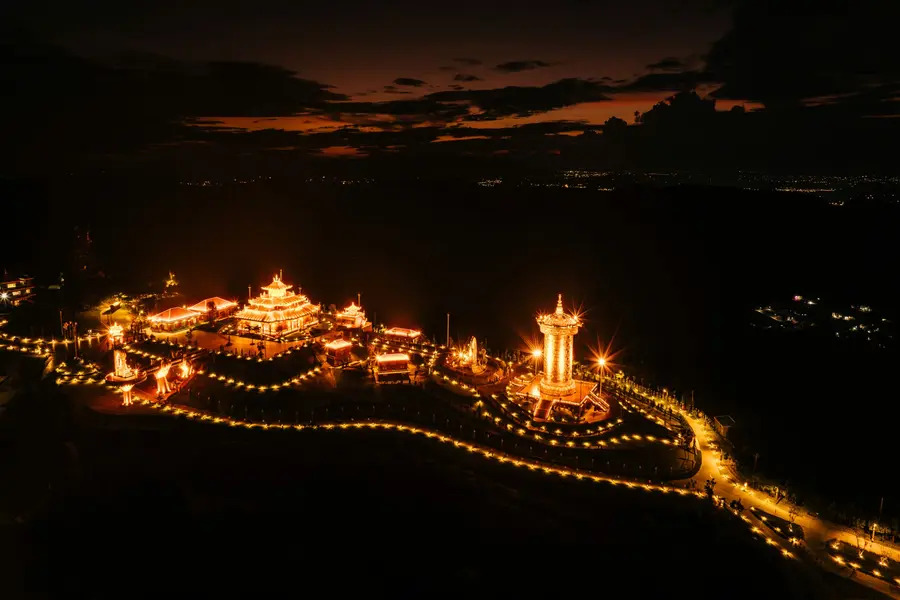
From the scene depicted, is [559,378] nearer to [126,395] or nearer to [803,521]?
[803,521]

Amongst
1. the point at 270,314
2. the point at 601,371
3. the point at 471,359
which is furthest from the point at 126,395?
the point at 601,371

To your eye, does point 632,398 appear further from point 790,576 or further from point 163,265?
point 163,265

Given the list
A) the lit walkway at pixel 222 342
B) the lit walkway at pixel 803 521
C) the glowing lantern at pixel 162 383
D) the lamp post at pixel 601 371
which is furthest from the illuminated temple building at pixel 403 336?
the lit walkway at pixel 803 521

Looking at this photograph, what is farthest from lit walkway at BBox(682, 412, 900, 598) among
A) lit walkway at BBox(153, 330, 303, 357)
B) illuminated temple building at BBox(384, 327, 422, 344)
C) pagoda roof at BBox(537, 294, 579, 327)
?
lit walkway at BBox(153, 330, 303, 357)

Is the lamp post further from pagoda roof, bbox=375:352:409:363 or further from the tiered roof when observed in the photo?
the tiered roof

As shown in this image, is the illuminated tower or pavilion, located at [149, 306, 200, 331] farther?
pavilion, located at [149, 306, 200, 331]

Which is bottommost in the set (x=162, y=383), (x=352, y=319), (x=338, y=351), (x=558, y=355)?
(x=162, y=383)
